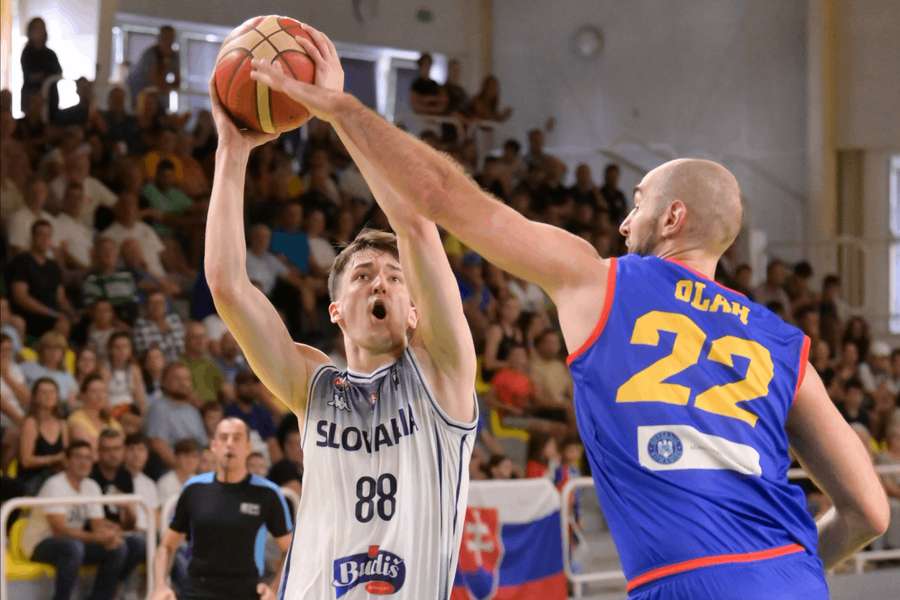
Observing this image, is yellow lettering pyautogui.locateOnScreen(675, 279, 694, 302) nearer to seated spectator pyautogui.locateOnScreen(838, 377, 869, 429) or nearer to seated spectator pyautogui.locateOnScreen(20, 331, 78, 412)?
seated spectator pyautogui.locateOnScreen(20, 331, 78, 412)

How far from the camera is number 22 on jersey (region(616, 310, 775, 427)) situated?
2863mm

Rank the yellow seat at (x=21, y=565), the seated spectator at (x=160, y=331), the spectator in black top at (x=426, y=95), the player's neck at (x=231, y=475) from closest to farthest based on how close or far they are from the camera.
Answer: the player's neck at (x=231, y=475)
the yellow seat at (x=21, y=565)
the seated spectator at (x=160, y=331)
the spectator in black top at (x=426, y=95)

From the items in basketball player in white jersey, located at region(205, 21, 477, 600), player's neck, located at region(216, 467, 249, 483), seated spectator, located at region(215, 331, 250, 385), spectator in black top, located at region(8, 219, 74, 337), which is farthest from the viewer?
seated spectator, located at region(215, 331, 250, 385)

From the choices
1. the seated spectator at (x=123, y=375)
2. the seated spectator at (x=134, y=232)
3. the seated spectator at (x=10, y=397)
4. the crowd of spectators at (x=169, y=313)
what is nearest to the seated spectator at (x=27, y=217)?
the crowd of spectators at (x=169, y=313)

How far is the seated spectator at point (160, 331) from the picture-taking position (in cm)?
996

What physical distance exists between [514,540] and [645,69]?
10571mm

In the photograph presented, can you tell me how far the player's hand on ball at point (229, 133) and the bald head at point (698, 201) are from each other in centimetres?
116

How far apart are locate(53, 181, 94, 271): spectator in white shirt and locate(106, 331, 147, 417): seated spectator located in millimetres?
1339

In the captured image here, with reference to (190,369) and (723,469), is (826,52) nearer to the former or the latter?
(190,369)

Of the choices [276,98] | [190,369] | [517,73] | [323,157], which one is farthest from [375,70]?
[276,98]

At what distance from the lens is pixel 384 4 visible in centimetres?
1750

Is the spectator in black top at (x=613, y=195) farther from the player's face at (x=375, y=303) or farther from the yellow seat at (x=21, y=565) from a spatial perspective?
the player's face at (x=375, y=303)

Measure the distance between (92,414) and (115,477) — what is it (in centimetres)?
57

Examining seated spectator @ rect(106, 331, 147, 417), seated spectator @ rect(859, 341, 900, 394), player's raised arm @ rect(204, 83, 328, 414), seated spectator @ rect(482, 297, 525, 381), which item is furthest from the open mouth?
seated spectator @ rect(859, 341, 900, 394)
